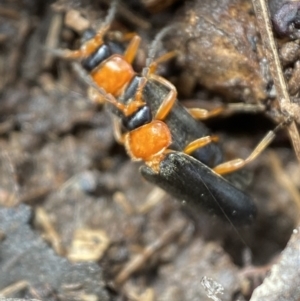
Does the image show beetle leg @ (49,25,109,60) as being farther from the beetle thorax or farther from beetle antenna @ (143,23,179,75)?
the beetle thorax

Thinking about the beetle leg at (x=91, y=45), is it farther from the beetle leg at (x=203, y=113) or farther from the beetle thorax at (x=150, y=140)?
the beetle leg at (x=203, y=113)

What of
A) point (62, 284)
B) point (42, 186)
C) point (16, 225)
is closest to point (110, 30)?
point (42, 186)

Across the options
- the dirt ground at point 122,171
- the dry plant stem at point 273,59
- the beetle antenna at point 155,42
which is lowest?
the dirt ground at point 122,171

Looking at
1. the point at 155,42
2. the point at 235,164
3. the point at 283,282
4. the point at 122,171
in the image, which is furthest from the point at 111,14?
the point at 283,282

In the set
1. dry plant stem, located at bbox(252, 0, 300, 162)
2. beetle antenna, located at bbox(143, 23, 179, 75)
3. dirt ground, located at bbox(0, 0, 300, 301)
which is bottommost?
dirt ground, located at bbox(0, 0, 300, 301)

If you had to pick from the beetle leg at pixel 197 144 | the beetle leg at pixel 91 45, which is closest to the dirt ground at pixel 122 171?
the beetle leg at pixel 91 45

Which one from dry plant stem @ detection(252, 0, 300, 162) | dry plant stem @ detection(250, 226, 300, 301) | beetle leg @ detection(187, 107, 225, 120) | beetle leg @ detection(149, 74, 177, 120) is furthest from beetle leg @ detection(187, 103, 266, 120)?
dry plant stem @ detection(250, 226, 300, 301)

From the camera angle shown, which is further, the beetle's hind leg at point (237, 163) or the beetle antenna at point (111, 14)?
the beetle antenna at point (111, 14)

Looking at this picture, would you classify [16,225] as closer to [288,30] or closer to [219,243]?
[219,243]

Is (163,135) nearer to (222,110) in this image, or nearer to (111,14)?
(222,110)
